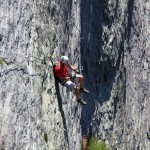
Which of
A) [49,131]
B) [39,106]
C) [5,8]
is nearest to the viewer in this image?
[5,8]

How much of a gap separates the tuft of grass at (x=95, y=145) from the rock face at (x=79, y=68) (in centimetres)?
46

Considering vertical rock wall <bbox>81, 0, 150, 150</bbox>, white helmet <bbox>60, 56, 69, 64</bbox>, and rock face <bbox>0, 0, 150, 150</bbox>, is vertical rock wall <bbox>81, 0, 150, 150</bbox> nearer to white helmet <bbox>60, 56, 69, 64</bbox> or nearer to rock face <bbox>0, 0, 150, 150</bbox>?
rock face <bbox>0, 0, 150, 150</bbox>

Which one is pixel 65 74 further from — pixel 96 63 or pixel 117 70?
pixel 117 70

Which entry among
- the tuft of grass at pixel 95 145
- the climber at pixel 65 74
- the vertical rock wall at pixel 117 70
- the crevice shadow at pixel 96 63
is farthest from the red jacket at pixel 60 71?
the tuft of grass at pixel 95 145

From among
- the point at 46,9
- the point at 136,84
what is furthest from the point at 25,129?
the point at 136,84

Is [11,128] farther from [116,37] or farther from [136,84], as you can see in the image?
[136,84]

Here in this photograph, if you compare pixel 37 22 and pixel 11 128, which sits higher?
pixel 37 22

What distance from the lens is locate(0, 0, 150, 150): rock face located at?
49.3 ft

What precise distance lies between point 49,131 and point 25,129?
9.29 feet

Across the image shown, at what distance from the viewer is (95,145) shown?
2753 cm

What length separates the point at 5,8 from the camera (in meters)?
15.3

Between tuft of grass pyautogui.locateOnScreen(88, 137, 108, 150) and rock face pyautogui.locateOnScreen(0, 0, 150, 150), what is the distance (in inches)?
18.0

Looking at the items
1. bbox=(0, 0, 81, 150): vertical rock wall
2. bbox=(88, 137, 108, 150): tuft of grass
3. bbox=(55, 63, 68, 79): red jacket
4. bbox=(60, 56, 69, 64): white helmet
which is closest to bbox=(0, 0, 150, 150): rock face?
bbox=(0, 0, 81, 150): vertical rock wall

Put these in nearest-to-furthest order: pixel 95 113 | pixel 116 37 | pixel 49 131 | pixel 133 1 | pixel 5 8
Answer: pixel 5 8 < pixel 49 131 < pixel 95 113 < pixel 116 37 < pixel 133 1
